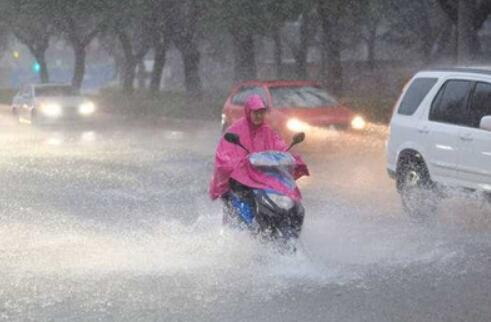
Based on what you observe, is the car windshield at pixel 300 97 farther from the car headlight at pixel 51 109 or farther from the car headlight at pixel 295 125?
the car headlight at pixel 51 109

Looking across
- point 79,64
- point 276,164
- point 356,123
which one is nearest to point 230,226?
point 276,164

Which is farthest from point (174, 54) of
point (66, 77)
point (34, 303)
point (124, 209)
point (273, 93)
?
point (34, 303)

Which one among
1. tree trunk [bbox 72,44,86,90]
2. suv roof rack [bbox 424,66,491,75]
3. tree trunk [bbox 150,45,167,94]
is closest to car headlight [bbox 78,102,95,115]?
tree trunk [bbox 150,45,167,94]

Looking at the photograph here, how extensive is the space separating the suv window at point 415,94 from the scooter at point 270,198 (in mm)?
3601

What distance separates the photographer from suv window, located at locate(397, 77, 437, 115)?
456 inches

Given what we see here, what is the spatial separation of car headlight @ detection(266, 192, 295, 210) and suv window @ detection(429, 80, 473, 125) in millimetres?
3207

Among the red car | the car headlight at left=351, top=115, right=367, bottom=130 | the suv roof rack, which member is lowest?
the car headlight at left=351, top=115, right=367, bottom=130

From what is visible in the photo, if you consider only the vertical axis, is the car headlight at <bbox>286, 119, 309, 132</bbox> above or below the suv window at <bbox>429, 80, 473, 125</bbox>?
below

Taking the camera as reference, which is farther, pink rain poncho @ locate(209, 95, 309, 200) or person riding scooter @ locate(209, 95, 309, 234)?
person riding scooter @ locate(209, 95, 309, 234)

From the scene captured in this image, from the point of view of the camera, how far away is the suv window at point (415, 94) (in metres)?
11.6

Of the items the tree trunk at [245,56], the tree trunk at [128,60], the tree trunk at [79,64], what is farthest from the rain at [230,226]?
the tree trunk at [79,64]

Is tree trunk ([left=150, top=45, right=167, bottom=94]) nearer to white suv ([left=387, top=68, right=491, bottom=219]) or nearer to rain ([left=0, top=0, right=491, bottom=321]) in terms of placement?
rain ([left=0, top=0, right=491, bottom=321])

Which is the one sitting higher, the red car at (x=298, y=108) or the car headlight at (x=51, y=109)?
the red car at (x=298, y=108)

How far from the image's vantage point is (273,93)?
20.5m
